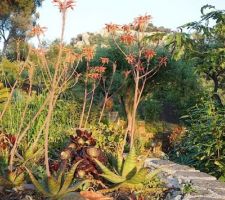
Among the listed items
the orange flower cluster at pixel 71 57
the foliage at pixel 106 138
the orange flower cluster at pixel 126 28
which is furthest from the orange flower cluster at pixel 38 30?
the foliage at pixel 106 138

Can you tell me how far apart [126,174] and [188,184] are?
66 centimetres

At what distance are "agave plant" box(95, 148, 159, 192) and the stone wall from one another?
1.08 ft

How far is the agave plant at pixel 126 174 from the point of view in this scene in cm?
465

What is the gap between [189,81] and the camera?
1333cm

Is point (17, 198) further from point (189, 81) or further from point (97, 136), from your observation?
point (189, 81)

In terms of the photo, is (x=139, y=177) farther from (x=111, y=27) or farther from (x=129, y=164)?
(x=111, y=27)

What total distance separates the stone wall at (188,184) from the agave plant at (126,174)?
33 centimetres

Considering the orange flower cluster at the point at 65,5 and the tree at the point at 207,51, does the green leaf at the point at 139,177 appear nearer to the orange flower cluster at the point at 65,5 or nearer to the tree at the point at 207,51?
the orange flower cluster at the point at 65,5

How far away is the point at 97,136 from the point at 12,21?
108 feet

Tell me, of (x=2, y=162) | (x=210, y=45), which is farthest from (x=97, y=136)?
(x=210, y=45)

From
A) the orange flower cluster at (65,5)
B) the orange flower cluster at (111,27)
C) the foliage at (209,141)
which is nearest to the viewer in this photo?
the orange flower cluster at (65,5)

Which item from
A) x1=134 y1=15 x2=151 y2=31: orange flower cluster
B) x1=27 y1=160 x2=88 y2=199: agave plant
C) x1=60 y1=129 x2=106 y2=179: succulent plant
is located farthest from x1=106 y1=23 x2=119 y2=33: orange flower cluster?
x1=27 y1=160 x2=88 y2=199: agave plant

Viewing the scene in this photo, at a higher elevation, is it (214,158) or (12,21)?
(12,21)

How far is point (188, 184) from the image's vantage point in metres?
5.02
